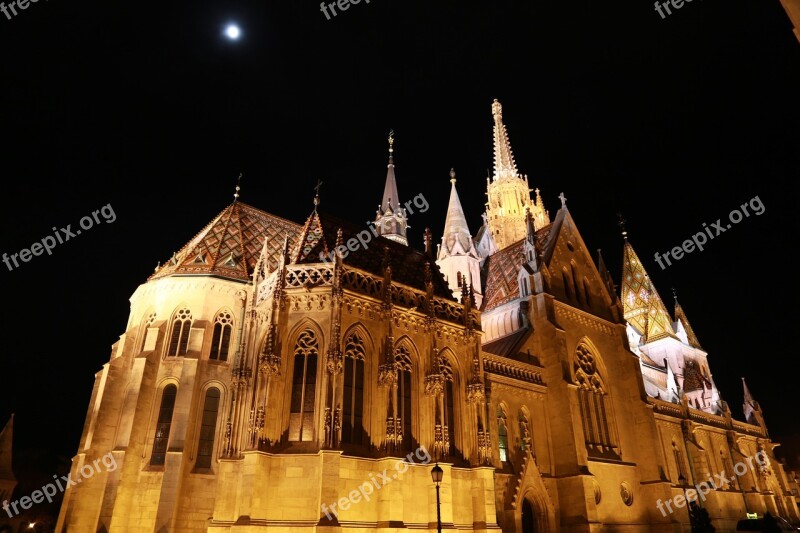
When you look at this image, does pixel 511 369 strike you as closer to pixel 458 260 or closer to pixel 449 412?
pixel 449 412

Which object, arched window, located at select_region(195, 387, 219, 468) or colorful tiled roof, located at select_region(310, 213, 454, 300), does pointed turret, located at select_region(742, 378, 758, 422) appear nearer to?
colorful tiled roof, located at select_region(310, 213, 454, 300)

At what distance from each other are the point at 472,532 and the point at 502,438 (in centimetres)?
509

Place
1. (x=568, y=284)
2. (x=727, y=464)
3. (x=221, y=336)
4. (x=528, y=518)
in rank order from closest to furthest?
1. (x=528, y=518)
2. (x=221, y=336)
3. (x=568, y=284)
4. (x=727, y=464)

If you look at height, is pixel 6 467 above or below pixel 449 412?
below

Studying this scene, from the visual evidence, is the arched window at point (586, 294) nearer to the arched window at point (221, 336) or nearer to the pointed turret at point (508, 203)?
the pointed turret at point (508, 203)

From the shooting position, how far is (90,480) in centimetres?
2116

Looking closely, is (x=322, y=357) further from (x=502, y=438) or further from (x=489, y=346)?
(x=489, y=346)

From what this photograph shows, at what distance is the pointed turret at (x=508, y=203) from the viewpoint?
48.7 m

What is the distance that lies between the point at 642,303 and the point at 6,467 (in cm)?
5424

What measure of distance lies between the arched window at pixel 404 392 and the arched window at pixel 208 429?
8361 millimetres

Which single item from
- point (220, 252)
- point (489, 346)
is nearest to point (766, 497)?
point (489, 346)

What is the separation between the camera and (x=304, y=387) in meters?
18.3

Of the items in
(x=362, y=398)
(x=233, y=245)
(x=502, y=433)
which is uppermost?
(x=233, y=245)

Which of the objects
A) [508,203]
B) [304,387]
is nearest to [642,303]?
[508,203]
